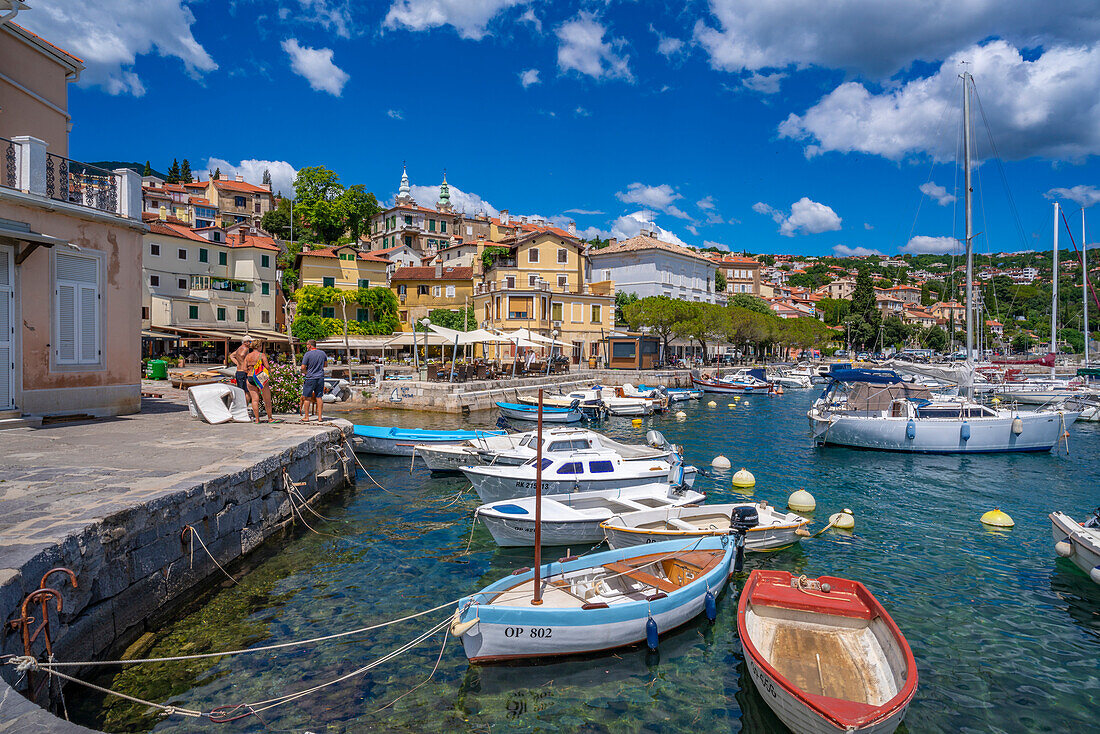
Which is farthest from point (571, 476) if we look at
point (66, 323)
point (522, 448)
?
point (66, 323)

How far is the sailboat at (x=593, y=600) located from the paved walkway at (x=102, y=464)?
15.8 ft

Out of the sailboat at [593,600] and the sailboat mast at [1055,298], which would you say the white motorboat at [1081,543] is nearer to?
the sailboat at [593,600]

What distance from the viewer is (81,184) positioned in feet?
48.5

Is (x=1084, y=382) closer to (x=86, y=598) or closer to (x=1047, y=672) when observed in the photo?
(x=1047, y=672)

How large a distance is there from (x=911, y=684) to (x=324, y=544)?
10809mm

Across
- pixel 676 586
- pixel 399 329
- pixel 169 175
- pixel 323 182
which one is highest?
pixel 169 175

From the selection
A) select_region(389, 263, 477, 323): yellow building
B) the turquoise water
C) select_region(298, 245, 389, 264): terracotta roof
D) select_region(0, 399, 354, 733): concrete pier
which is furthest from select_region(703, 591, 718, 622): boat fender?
select_region(298, 245, 389, 264): terracotta roof

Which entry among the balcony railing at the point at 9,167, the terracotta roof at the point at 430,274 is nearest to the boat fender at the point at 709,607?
the balcony railing at the point at 9,167

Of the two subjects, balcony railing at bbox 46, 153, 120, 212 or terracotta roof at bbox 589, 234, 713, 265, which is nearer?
balcony railing at bbox 46, 153, 120, 212

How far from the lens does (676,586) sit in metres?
9.47

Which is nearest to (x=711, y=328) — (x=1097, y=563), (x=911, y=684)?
(x=1097, y=563)

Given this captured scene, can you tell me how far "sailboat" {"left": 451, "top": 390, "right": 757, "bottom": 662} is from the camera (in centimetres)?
773

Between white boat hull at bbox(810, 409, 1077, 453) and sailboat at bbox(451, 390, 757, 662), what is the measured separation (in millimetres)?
18878

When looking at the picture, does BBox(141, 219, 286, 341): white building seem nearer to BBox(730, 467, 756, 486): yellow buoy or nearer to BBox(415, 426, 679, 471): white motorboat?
BBox(415, 426, 679, 471): white motorboat
